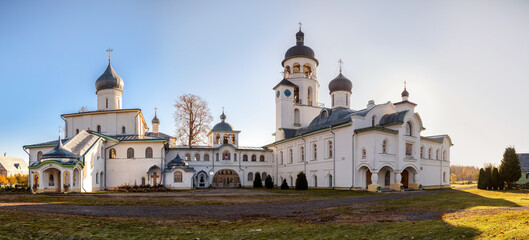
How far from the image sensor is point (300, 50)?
159 feet

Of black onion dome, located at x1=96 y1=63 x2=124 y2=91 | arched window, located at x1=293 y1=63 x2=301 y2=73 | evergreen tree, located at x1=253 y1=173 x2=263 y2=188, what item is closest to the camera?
black onion dome, located at x1=96 y1=63 x2=124 y2=91

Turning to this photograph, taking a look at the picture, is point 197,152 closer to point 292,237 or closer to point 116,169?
point 116,169

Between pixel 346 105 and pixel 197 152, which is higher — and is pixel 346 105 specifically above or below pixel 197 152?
above

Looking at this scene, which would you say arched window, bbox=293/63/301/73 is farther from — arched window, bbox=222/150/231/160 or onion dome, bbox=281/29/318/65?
arched window, bbox=222/150/231/160

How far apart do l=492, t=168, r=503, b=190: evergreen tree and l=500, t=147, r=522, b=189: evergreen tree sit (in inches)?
32.5

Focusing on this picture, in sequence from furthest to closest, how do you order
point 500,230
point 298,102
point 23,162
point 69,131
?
point 23,162, point 298,102, point 69,131, point 500,230

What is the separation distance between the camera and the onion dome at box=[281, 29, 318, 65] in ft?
158

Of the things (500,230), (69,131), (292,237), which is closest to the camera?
(500,230)

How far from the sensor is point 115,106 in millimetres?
40969

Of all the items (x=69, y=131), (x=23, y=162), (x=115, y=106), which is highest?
(x=115, y=106)

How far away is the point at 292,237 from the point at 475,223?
14.3 feet

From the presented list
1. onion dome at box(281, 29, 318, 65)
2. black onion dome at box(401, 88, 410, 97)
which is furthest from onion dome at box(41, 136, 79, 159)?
black onion dome at box(401, 88, 410, 97)

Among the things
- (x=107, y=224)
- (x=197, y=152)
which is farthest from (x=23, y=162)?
(x=107, y=224)

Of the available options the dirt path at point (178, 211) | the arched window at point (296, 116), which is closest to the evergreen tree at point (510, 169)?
the arched window at point (296, 116)
